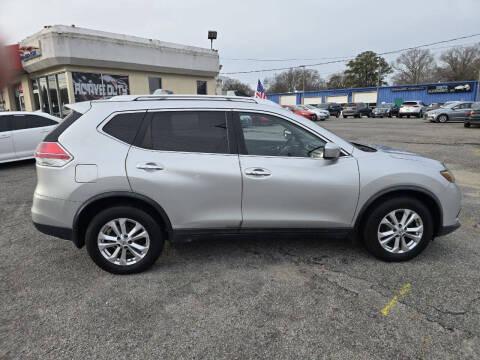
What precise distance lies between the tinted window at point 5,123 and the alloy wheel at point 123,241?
751 centimetres

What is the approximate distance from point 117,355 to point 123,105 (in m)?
2.22

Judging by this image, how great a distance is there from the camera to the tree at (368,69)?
7350cm

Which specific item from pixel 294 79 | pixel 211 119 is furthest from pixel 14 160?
pixel 294 79

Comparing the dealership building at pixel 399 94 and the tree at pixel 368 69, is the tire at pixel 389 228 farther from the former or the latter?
the tree at pixel 368 69

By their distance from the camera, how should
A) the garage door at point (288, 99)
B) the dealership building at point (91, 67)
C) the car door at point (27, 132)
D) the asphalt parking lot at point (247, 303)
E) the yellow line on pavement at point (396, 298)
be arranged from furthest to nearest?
the garage door at point (288, 99) → the dealership building at point (91, 67) → the car door at point (27, 132) → the yellow line on pavement at point (396, 298) → the asphalt parking lot at point (247, 303)

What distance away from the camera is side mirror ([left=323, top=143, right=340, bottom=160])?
3.24 meters

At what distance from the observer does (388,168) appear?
11.2 feet

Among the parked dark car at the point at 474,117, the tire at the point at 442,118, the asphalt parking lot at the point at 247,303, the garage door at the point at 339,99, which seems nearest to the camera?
the asphalt parking lot at the point at 247,303

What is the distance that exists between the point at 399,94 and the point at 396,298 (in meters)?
52.5

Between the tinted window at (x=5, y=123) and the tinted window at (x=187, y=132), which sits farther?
the tinted window at (x=5, y=123)

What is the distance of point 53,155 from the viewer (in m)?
3.18

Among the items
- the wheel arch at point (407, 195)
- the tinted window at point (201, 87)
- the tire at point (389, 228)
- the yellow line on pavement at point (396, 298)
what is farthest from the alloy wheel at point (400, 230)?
the tinted window at point (201, 87)

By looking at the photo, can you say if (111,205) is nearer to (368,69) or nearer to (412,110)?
(412,110)

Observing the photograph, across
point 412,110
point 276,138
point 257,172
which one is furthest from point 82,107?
point 412,110
